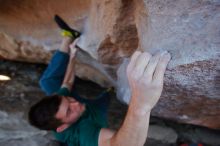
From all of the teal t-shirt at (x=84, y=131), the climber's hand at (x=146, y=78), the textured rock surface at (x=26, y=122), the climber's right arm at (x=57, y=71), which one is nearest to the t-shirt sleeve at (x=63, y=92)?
the teal t-shirt at (x=84, y=131)

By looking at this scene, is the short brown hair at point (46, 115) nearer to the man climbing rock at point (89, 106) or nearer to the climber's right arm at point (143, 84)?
the man climbing rock at point (89, 106)

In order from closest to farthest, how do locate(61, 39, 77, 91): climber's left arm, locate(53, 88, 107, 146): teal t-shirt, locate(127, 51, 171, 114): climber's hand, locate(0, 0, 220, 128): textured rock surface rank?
1. locate(127, 51, 171, 114): climber's hand
2. locate(0, 0, 220, 128): textured rock surface
3. locate(53, 88, 107, 146): teal t-shirt
4. locate(61, 39, 77, 91): climber's left arm

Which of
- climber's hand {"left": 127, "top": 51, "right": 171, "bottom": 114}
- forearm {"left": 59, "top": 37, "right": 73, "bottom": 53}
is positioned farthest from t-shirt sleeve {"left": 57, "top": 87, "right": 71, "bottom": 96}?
climber's hand {"left": 127, "top": 51, "right": 171, "bottom": 114}

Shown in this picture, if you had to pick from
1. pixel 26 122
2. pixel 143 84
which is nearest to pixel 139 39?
pixel 143 84

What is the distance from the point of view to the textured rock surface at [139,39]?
1.03m

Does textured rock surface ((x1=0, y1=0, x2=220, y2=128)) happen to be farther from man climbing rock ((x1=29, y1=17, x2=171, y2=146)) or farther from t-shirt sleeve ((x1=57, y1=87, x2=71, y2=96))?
t-shirt sleeve ((x1=57, y1=87, x2=71, y2=96))

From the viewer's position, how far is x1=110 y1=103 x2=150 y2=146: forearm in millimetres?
800

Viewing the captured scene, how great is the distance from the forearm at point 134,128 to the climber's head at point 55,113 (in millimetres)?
538

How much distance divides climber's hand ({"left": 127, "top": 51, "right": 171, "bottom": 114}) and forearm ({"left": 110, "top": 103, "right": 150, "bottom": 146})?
0.04 meters

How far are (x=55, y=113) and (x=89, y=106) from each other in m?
0.27

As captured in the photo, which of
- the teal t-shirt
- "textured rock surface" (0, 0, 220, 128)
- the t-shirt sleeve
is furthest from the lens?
the t-shirt sleeve

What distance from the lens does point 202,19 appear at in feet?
3.34

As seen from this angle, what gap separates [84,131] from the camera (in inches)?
55.1

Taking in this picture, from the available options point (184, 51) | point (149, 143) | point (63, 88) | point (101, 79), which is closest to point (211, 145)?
point (149, 143)
